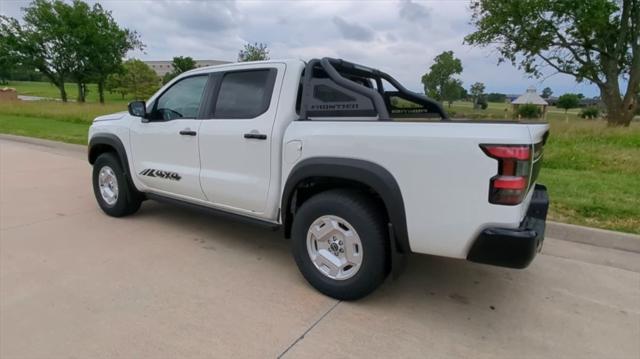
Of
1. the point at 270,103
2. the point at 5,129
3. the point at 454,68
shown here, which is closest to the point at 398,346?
the point at 270,103

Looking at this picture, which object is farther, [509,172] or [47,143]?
[47,143]

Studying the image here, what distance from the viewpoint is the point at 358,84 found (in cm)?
319

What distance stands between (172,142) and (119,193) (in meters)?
1.27

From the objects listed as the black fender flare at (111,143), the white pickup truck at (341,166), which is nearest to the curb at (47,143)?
the black fender flare at (111,143)

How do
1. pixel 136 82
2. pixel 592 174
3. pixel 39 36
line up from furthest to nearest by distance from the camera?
→ pixel 136 82 → pixel 39 36 → pixel 592 174

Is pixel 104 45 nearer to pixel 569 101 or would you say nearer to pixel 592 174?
pixel 592 174

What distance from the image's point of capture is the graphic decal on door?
4.10m

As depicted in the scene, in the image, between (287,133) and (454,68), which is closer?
(287,133)

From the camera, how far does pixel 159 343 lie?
2459 millimetres

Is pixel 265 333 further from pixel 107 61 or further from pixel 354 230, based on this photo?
pixel 107 61

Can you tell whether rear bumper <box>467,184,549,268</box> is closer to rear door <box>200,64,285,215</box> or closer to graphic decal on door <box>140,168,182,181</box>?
rear door <box>200,64,285,215</box>

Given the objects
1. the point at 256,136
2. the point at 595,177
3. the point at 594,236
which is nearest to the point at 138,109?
the point at 256,136

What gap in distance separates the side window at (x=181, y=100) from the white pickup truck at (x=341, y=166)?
0.05 ft

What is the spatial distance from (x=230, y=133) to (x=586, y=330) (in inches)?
122
